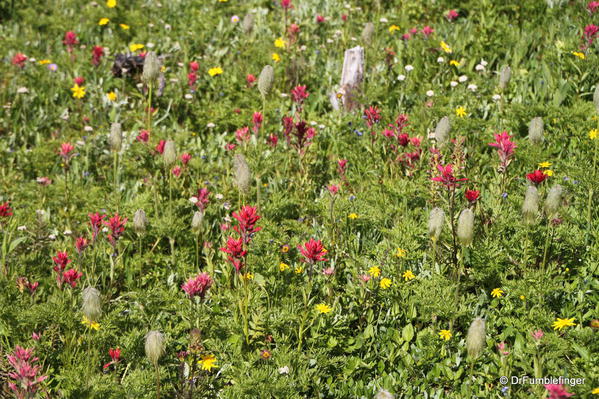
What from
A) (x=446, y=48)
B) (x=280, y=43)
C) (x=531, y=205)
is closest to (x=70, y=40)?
(x=280, y=43)

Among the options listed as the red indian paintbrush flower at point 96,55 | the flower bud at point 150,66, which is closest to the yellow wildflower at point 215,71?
the red indian paintbrush flower at point 96,55

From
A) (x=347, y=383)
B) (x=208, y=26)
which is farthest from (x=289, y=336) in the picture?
(x=208, y=26)

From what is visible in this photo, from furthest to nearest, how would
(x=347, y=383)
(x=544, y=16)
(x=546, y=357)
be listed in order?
(x=544, y=16), (x=347, y=383), (x=546, y=357)

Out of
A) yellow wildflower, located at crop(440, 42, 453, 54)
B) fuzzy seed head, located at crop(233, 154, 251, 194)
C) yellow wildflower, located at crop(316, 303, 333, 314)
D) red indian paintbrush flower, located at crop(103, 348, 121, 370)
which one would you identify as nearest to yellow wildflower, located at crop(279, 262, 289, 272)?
yellow wildflower, located at crop(316, 303, 333, 314)

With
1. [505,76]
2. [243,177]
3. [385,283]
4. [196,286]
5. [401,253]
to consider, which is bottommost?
[385,283]

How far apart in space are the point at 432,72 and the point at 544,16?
1.52 m

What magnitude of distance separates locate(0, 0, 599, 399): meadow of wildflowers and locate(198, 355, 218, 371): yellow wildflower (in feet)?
0.12

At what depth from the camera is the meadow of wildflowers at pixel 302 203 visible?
321 centimetres

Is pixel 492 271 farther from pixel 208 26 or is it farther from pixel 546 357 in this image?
pixel 208 26

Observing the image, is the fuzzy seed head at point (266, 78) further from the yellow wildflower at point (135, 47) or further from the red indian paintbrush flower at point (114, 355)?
the yellow wildflower at point (135, 47)

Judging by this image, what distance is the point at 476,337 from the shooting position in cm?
281

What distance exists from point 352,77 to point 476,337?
3422mm

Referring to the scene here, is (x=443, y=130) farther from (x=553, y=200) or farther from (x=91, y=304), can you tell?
(x=91, y=304)

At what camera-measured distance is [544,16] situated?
6.56 m
